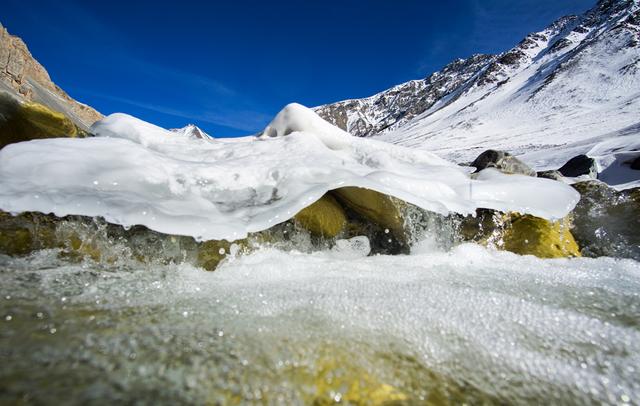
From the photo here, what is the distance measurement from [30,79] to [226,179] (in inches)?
925

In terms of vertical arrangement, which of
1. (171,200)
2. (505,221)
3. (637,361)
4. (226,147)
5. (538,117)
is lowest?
(637,361)

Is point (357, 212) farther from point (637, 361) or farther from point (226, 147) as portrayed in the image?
point (637, 361)

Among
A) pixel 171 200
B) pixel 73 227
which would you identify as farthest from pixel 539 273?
pixel 73 227

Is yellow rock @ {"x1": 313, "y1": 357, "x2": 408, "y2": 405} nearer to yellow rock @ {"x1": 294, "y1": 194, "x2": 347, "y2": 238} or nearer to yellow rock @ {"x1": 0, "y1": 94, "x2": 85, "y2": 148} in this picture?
yellow rock @ {"x1": 294, "y1": 194, "x2": 347, "y2": 238}

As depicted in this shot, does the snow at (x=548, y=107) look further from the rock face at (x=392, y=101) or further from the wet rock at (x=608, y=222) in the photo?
the rock face at (x=392, y=101)

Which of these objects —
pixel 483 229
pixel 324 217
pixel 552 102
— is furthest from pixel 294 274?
pixel 552 102

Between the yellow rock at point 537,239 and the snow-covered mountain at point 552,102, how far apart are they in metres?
21.3

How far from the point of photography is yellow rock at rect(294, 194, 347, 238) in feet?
11.3

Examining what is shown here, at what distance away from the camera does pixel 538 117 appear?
193 feet

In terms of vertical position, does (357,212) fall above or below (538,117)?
below

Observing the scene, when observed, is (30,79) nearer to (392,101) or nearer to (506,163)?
(506,163)

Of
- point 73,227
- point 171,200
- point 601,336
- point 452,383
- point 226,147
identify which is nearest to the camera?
point 452,383

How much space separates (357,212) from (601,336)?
7.39 feet

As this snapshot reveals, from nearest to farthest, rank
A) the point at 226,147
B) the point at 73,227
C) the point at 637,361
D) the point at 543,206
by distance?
the point at 637,361, the point at 73,227, the point at 543,206, the point at 226,147
